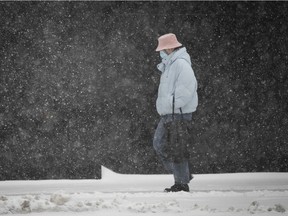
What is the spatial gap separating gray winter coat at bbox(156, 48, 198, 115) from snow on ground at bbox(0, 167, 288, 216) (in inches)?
42.1

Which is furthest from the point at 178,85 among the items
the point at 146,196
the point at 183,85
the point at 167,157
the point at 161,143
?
the point at 146,196

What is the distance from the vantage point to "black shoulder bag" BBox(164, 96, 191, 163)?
10.6 metres

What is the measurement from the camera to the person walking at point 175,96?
34.4 ft

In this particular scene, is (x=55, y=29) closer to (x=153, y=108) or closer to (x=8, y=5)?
(x=8, y=5)

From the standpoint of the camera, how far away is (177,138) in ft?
34.8

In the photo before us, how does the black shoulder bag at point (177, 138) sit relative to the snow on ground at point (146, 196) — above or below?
above

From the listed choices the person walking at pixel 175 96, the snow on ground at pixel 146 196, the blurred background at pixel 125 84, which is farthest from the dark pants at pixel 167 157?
the blurred background at pixel 125 84

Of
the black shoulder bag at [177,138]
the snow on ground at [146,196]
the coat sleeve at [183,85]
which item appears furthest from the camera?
the black shoulder bag at [177,138]

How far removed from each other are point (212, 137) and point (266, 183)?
103 centimetres

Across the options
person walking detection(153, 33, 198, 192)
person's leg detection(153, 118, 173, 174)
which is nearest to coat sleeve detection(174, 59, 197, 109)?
person walking detection(153, 33, 198, 192)

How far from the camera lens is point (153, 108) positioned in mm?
12164

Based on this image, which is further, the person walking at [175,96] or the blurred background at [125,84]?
the blurred background at [125,84]

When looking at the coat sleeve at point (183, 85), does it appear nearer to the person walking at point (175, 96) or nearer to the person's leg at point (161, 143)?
the person walking at point (175, 96)

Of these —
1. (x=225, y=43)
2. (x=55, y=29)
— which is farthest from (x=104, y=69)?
(x=225, y=43)
